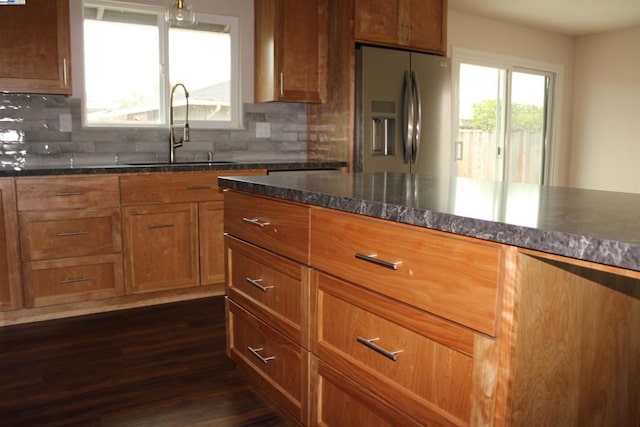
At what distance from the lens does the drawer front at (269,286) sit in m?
1.79

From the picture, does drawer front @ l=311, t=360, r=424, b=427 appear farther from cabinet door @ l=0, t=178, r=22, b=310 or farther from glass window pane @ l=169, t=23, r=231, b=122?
glass window pane @ l=169, t=23, r=231, b=122

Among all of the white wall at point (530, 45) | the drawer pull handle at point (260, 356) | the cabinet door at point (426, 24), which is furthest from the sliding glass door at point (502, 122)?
the drawer pull handle at point (260, 356)

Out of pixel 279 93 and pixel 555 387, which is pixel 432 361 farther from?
pixel 279 93

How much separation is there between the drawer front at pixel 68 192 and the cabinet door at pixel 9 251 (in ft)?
0.17

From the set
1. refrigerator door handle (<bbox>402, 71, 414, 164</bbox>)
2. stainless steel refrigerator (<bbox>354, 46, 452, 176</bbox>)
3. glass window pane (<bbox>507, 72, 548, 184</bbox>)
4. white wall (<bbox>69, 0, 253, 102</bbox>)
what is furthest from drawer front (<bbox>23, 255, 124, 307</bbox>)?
glass window pane (<bbox>507, 72, 548, 184</bbox>)

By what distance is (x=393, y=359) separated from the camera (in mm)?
1380

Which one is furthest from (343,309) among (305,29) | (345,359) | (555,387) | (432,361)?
(305,29)

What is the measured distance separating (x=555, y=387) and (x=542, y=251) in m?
0.36

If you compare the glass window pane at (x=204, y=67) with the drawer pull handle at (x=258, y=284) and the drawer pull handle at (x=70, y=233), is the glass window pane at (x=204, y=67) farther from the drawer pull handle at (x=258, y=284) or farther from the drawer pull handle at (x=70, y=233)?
the drawer pull handle at (x=258, y=284)

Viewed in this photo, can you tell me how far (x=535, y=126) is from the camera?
636 centimetres

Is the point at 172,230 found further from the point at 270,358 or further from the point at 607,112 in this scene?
the point at 607,112

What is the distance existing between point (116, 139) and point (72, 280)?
1.11m

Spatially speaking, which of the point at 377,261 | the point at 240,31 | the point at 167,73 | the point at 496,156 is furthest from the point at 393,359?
the point at 496,156

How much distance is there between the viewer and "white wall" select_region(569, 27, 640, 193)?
6000 millimetres
